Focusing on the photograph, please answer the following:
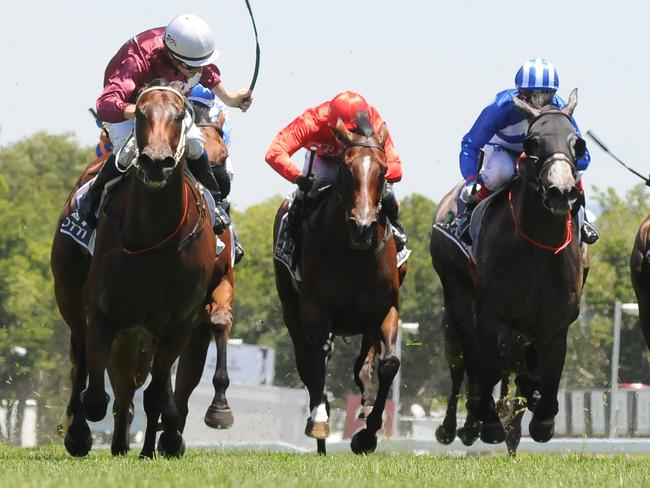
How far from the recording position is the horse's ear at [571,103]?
41.2ft

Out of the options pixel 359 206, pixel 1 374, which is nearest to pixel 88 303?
pixel 359 206

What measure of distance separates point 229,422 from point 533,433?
2.90m

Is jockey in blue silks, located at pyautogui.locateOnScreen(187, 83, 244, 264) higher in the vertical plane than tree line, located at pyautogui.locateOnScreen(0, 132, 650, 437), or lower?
lower

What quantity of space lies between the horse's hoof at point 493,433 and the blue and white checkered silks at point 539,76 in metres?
2.91

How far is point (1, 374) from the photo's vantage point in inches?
2361

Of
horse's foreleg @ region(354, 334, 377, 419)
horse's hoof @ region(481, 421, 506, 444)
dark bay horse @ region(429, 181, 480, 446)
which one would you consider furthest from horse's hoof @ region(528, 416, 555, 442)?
horse's foreleg @ region(354, 334, 377, 419)

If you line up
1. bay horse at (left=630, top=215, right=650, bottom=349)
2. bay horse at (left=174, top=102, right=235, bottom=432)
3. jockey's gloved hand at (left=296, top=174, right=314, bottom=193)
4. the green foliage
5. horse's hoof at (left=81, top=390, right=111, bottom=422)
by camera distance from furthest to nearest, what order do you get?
the green foliage, bay horse at (left=630, top=215, right=650, bottom=349), jockey's gloved hand at (left=296, top=174, right=314, bottom=193), bay horse at (left=174, top=102, right=235, bottom=432), horse's hoof at (left=81, top=390, right=111, bottom=422)

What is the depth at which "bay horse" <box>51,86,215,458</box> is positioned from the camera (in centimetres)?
1133

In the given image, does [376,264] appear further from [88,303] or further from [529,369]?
[88,303]

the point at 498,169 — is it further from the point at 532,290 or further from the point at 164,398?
the point at 164,398

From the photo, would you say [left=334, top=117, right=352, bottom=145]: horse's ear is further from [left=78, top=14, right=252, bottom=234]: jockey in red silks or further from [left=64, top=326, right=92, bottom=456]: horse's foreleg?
[left=64, top=326, right=92, bottom=456]: horse's foreleg

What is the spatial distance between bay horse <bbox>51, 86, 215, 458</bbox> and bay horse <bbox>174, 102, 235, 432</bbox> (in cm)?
156

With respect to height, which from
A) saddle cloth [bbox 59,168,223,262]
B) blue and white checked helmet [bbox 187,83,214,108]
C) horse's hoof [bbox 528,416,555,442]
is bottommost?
horse's hoof [bbox 528,416,555,442]

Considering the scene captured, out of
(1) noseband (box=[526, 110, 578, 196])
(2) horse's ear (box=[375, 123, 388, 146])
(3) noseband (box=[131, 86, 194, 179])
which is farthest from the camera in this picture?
(2) horse's ear (box=[375, 123, 388, 146])
